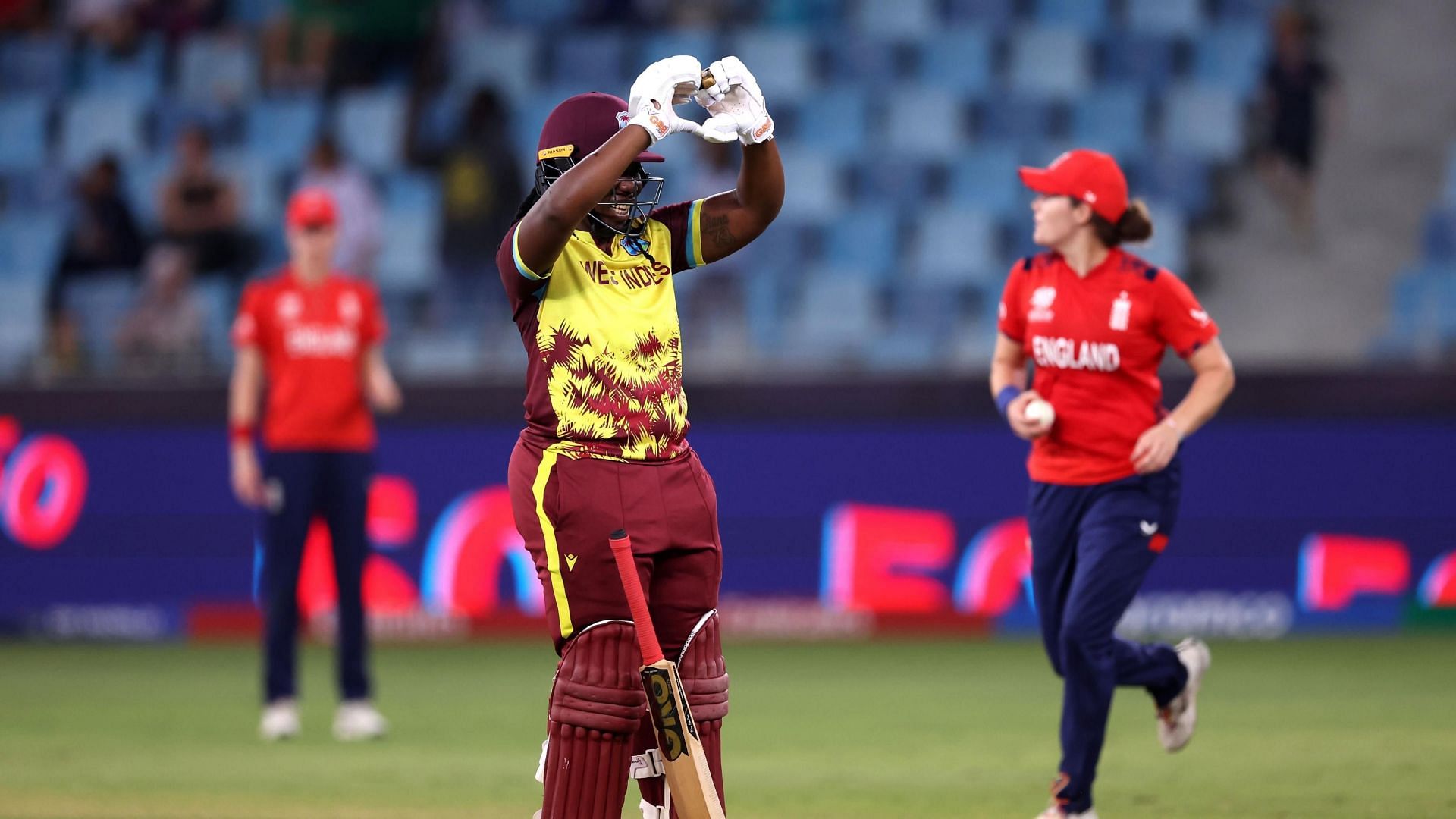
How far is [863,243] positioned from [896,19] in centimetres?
243

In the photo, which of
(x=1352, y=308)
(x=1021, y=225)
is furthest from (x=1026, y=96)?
(x=1352, y=308)

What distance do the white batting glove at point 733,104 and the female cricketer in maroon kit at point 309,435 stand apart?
4.64 metres

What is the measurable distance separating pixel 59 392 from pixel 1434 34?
36.6ft

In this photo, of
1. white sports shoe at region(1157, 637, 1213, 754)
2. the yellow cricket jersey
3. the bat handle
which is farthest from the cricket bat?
white sports shoe at region(1157, 637, 1213, 754)

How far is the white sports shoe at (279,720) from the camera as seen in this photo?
29.6 ft

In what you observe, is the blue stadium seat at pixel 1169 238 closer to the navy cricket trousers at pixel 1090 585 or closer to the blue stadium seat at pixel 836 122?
the blue stadium seat at pixel 836 122

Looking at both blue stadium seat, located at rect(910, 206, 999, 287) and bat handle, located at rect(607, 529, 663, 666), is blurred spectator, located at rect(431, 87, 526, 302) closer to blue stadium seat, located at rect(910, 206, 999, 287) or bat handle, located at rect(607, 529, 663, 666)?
blue stadium seat, located at rect(910, 206, 999, 287)

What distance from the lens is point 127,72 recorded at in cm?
1623

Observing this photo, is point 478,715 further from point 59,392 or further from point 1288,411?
point 1288,411

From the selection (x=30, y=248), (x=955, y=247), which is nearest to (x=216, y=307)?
(x=30, y=248)

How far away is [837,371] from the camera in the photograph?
42.2 ft

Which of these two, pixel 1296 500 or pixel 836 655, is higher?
pixel 1296 500

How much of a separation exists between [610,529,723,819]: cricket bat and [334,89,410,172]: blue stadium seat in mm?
10993

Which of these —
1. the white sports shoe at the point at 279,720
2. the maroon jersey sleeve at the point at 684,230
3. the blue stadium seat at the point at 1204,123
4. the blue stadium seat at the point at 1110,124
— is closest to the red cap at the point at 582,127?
the maroon jersey sleeve at the point at 684,230
